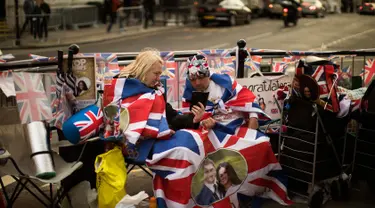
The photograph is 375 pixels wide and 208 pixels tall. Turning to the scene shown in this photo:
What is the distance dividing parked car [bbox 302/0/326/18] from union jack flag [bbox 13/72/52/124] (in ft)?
125

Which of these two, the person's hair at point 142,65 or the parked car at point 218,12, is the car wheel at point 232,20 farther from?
the person's hair at point 142,65

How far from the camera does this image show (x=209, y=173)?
5445 millimetres

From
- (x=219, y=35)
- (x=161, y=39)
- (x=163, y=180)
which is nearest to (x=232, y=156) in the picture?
(x=163, y=180)

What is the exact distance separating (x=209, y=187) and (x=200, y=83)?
96 cm

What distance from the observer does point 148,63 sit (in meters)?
5.48

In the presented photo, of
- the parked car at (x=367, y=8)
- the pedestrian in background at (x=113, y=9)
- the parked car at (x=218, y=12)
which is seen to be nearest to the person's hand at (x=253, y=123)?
the pedestrian in background at (x=113, y=9)

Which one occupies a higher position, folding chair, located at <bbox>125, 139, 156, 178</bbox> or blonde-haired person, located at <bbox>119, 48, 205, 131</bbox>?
blonde-haired person, located at <bbox>119, 48, 205, 131</bbox>

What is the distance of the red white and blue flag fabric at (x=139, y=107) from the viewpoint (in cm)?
526

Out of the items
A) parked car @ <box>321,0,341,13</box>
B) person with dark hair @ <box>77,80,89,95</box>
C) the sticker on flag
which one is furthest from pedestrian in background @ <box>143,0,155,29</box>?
person with dark hair @ <box>77,80,89,95</box>

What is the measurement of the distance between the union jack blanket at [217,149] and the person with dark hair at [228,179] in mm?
63

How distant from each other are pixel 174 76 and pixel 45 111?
68.0 inches

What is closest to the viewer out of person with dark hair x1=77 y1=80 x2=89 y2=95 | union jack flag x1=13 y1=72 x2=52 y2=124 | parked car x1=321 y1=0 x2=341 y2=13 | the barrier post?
union jack flag x1=13 y1=72 x2=52 y2=124

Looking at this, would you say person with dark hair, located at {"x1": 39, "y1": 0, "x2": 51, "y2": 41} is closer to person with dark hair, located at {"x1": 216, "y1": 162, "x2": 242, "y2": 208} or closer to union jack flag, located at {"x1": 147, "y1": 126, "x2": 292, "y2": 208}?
union jack flag, located at {"x1": 147, "y1": 126, "x2": 292, "y2": 208}

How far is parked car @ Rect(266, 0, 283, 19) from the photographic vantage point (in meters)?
41.8
